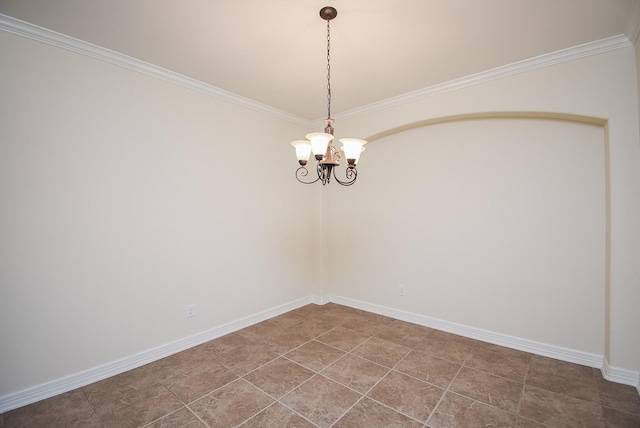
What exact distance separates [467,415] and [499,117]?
2.70 meters

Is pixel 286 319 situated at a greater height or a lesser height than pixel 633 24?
lesser

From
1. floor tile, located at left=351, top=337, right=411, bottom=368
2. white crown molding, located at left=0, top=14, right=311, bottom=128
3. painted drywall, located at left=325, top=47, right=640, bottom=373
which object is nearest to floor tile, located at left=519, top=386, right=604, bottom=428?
painted drywall, located at left=325, top=47, right=640, bottom=373

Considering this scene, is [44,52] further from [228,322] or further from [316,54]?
[228,322]

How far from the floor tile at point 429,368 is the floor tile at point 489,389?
0.23 ft

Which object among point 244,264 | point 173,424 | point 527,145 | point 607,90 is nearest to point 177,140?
point 244,264

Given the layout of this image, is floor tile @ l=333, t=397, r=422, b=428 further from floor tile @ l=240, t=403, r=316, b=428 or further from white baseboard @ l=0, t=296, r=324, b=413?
white baseboard @ l=0, t=296, r=324, b=413

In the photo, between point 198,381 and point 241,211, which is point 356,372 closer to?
point 198,381

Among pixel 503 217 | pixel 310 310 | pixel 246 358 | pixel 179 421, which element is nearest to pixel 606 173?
pixel 503 217

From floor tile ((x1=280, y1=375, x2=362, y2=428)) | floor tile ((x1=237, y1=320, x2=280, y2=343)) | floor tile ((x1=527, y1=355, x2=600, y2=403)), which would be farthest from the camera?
floor tile ((x1=237, y1=320, x2=280, y2=343))

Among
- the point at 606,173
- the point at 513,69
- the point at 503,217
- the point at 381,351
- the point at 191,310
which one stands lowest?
the point at 381,351

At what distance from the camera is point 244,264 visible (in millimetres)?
3486

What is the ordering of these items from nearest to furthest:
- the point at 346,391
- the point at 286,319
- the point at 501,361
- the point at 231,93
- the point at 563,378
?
the point at 346,391, the point at 563,378, the point at 501,361, the point at 231,93, the point at 286,319

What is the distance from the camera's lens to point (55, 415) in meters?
1.95

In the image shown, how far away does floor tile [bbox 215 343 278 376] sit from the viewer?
2559 mm
